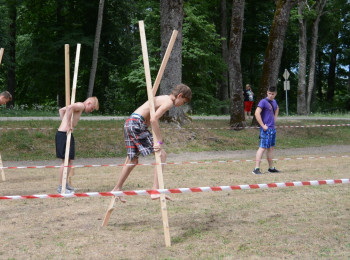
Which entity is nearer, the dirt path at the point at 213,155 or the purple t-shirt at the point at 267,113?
the purple t-shirt at the point at 267,113

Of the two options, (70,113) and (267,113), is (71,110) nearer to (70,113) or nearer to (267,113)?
(70,113)

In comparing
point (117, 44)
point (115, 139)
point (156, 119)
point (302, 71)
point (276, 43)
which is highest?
point (117, 44)

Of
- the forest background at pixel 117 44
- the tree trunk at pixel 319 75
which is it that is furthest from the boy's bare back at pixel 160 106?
the tree trunk at pixel 319 75

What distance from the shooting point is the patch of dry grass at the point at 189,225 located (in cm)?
487

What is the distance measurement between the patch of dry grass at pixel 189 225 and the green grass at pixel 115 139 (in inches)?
242

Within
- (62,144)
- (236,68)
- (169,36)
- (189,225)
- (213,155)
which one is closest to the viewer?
(189,225)

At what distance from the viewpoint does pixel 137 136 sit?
6133mm

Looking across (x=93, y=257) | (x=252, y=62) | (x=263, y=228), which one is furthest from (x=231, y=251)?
(x=252, y=62)

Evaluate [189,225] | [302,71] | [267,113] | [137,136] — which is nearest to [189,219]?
[189,225]

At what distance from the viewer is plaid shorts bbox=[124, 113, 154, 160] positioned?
6.12 m

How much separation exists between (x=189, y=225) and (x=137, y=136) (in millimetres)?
1288

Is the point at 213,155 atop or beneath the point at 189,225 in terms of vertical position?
beneath

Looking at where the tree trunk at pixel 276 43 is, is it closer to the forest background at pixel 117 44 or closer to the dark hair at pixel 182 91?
the forest background at pixel 117 44

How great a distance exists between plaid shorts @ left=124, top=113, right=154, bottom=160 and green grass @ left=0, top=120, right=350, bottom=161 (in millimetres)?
9018
